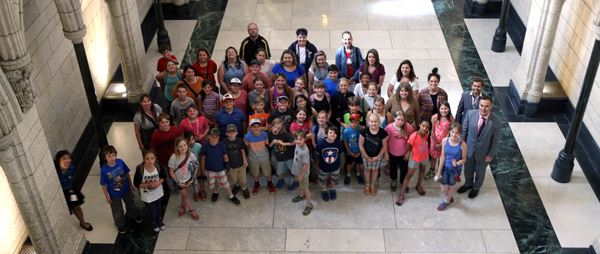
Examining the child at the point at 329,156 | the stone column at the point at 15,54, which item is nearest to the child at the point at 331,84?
the child at the point at 329,156

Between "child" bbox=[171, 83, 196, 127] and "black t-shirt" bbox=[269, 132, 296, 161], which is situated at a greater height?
"child" bbox=[171, 83, 196, 127]

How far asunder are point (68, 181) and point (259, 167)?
102 inches

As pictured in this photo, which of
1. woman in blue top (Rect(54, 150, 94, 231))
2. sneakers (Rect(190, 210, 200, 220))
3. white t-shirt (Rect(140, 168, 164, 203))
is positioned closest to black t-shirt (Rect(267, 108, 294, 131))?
sneakers (Rect(190, 210, 200, 220))

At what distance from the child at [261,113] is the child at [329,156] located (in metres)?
0.91

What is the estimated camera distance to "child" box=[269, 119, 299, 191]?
739 centimetres

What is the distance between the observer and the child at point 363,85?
817 centimetres

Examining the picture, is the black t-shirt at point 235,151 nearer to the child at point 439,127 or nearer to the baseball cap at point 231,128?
the baseball cap at point 231,128

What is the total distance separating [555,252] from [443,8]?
8.04 m

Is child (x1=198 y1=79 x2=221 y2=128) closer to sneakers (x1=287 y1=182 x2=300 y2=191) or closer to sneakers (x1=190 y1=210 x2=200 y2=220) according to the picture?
sneakers (x1=190 y1=210 x2=200 y2=220)

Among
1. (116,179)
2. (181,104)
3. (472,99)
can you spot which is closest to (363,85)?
(472,99)

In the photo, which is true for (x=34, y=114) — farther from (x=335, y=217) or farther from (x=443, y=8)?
(x=443, y=8)

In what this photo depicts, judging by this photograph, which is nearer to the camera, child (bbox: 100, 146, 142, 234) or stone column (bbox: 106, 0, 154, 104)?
child (bbox: 100, 146, 142, 234)

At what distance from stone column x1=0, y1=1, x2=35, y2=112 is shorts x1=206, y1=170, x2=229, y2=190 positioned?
2.59 metres

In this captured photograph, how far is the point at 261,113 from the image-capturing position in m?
7.82
